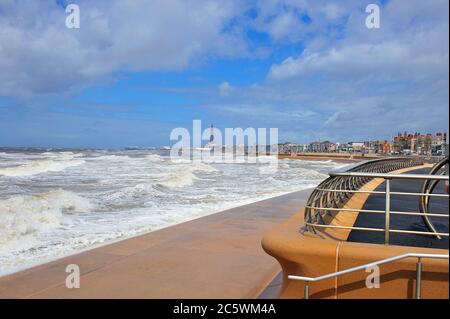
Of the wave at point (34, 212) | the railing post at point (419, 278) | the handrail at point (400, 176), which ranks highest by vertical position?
the handrail at point (400, 176)

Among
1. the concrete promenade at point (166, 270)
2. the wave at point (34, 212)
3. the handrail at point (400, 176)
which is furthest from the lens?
the wave at point (34, 212)

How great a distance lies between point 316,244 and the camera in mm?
3807

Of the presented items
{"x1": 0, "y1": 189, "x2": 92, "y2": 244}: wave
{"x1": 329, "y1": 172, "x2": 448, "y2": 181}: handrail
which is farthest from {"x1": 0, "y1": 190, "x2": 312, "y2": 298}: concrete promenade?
{"x1": 0, "y1": 189, "x2": 92, "y2": 244}: wave

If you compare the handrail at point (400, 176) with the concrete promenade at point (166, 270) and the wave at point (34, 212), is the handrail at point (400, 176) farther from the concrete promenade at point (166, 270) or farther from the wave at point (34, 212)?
the wave at point (34, 212)

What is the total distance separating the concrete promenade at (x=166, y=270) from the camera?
4.65 m

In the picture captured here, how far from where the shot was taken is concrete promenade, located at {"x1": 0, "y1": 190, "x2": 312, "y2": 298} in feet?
Result: 15.3

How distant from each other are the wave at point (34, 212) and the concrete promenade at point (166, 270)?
3.09m

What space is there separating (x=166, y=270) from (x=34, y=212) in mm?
6911

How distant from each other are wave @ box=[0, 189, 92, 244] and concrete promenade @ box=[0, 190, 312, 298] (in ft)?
10.1

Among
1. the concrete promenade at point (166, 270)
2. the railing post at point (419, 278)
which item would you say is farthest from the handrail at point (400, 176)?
the concrete promenade at point (166, 270)

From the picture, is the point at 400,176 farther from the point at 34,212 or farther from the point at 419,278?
the point at 34,212
